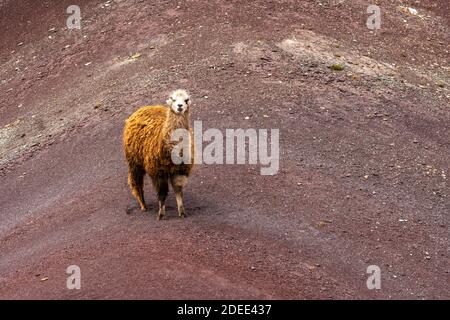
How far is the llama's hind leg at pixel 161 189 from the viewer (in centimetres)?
1226

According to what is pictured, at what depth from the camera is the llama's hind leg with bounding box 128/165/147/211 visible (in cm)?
1305

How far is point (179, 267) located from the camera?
10742 millimetres

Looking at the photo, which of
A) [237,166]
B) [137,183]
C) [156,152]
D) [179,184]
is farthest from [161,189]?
[237,166]

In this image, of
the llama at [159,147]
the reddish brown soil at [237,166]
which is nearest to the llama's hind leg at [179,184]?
the llama at [159,147]

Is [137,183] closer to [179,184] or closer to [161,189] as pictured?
[161,189]

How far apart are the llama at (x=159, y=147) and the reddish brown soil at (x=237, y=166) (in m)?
0.53

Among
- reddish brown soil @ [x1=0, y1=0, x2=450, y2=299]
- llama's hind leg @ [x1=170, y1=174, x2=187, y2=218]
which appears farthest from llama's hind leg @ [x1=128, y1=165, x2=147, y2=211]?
llama's hind leg @ [x1=170, y1=174, x2=187, y2=218]

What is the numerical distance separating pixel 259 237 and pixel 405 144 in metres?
5.51

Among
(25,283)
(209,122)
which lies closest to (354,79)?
(209,122)

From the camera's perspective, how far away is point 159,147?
39.5 ft

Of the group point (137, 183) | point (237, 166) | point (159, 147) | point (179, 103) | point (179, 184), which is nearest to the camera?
point (179, 103)

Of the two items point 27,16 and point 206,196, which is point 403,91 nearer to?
point 206,196

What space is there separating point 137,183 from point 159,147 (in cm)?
130

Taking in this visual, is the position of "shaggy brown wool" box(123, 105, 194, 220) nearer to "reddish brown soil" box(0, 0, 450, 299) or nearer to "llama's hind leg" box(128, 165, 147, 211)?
"llama's hind leg" box(128, 165, 147, 211)
